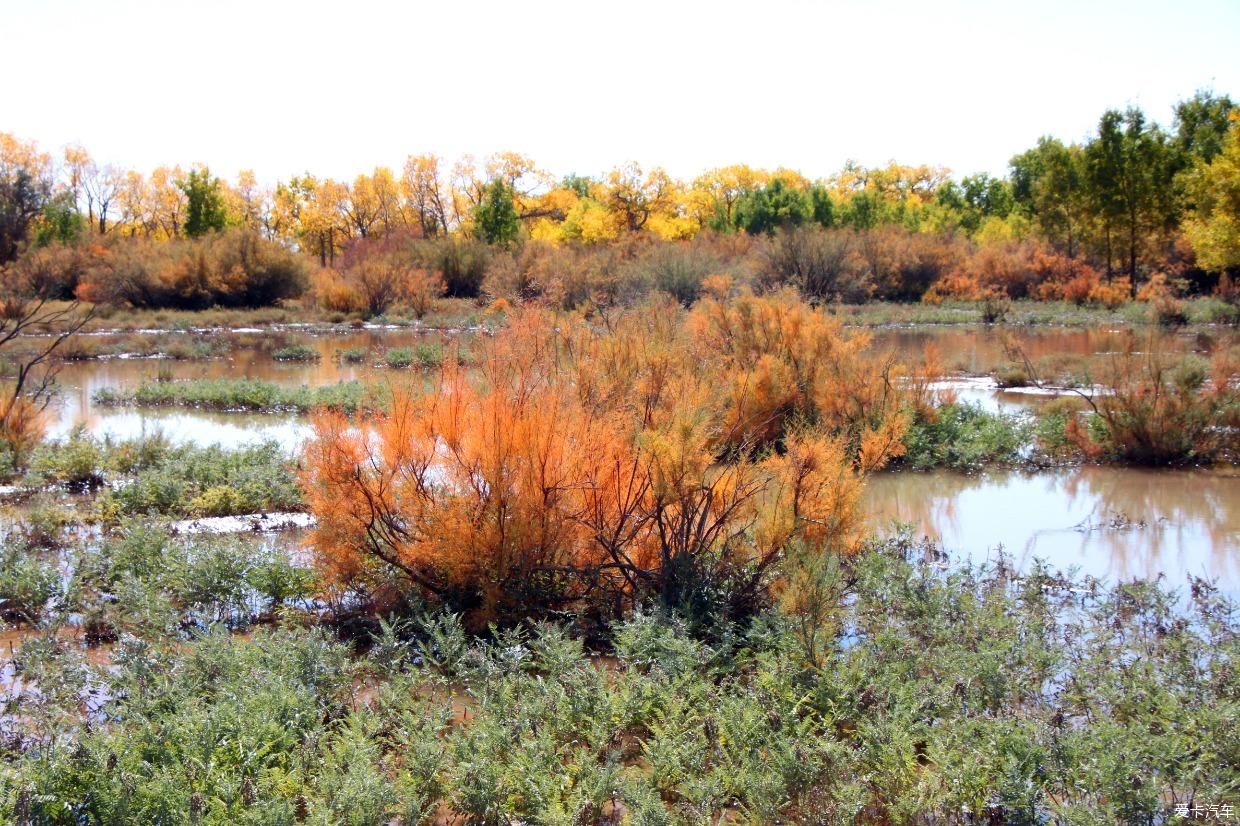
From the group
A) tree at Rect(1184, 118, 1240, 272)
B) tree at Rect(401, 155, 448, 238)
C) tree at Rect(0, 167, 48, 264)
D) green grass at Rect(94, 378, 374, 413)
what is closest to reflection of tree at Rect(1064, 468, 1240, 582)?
green grass at Rect(94, 378, 374, 413)

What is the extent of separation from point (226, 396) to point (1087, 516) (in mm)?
13239

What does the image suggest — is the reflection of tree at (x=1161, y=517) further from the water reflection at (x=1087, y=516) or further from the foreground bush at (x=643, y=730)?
the foreground bush at (x=643, y=730)

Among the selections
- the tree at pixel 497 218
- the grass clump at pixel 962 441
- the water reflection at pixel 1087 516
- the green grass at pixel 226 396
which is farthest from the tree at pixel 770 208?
the water reflection at pixel 1087 516

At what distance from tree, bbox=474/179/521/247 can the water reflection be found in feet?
138

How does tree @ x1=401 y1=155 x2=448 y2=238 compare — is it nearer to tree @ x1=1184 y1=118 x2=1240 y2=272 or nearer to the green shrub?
tree @ x1=1184 y1=118 x2=1240 y2=272

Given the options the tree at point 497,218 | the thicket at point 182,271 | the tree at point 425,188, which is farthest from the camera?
the tree at point 425,188

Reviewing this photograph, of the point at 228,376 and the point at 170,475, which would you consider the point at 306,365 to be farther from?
the point at 170,475

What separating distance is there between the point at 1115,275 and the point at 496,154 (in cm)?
4725

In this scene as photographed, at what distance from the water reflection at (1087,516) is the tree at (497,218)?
1662 inches

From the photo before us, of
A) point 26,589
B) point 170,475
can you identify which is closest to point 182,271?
point 170,475

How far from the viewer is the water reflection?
8.67m

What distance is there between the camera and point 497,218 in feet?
172

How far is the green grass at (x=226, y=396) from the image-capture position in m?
16.5

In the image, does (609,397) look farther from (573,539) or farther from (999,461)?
(999,461)
